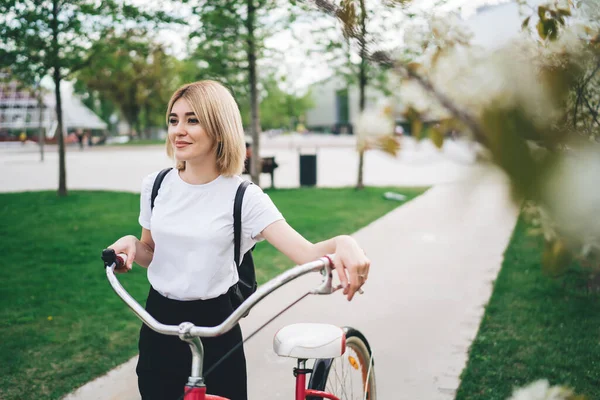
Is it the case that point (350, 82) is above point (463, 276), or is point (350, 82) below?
above

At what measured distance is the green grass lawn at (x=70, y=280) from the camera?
4.20 m

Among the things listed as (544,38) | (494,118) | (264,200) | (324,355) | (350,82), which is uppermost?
(350,82)

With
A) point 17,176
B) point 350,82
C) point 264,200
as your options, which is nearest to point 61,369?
point 264,200

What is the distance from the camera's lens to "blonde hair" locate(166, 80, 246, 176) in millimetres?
2061

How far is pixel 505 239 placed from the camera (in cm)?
837

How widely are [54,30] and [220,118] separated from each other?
32.7ft

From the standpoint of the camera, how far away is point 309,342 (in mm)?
2109

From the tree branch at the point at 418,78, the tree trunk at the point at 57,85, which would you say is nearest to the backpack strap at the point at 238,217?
the tree branch at the point at 418,78

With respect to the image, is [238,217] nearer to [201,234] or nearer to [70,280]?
[201,234]

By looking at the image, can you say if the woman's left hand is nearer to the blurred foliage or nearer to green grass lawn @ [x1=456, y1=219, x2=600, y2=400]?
the blurred foliage

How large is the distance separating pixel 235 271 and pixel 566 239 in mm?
1524

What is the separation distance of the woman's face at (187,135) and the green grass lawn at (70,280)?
2.43m

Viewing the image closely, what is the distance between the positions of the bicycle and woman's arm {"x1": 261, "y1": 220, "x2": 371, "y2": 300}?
39 millimetres

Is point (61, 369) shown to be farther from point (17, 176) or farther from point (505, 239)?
point (17, 176)
